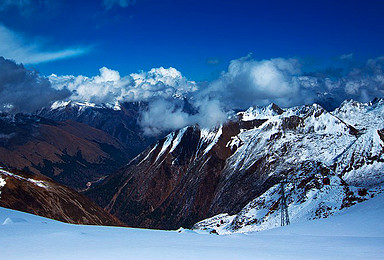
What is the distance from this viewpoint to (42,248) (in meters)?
21.8

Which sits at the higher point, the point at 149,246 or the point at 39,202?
the point at 149,246

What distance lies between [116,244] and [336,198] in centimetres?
7115

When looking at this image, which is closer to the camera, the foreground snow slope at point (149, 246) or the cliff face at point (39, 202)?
the foreground snow slope at point (149, 246)

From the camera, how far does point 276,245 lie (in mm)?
25016

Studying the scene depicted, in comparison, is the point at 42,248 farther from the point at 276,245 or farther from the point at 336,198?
the point at 336,198

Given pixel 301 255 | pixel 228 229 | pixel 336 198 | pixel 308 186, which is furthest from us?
pixel 228 229

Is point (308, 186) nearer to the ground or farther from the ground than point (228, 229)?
farther from the ground

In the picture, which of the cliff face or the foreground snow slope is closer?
the foreground snow slope

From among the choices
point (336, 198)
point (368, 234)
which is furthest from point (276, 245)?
point (336, 198)

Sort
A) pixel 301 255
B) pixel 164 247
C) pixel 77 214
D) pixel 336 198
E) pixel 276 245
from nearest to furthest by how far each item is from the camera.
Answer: pixel 301 255 < pixel 164 247 < pixel 276 245 < pixel 336 198 < pixel 77 214

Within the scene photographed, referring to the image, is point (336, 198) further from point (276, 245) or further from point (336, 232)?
point (276, 245)

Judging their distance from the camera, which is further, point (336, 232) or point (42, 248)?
point (336, 232)

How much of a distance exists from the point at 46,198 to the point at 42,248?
182426 mm

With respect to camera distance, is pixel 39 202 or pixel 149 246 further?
pixel 39 202
